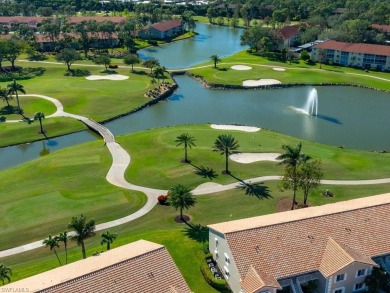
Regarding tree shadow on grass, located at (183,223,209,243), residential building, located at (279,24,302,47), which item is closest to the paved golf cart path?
tree shadow on grass, located at (183,223,209,243)

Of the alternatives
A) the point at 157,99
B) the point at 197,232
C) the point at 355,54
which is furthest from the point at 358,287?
the point at 355,54

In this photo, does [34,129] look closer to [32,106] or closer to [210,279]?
[32,106]

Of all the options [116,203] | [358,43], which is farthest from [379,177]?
[358,43]

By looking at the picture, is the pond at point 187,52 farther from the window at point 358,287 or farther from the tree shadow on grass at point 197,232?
the window at point 358,287

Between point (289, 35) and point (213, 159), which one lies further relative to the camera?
point (289, 35)

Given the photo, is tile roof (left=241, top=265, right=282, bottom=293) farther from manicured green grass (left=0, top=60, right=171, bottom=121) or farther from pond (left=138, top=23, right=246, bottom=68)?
pond (left=138, top=23, right=246, bottom=68)

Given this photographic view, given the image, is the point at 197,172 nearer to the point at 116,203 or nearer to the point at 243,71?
the point at 116,203

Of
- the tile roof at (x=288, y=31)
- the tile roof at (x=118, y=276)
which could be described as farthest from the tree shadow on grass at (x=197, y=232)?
the tile roof at (x=288, y=31)
